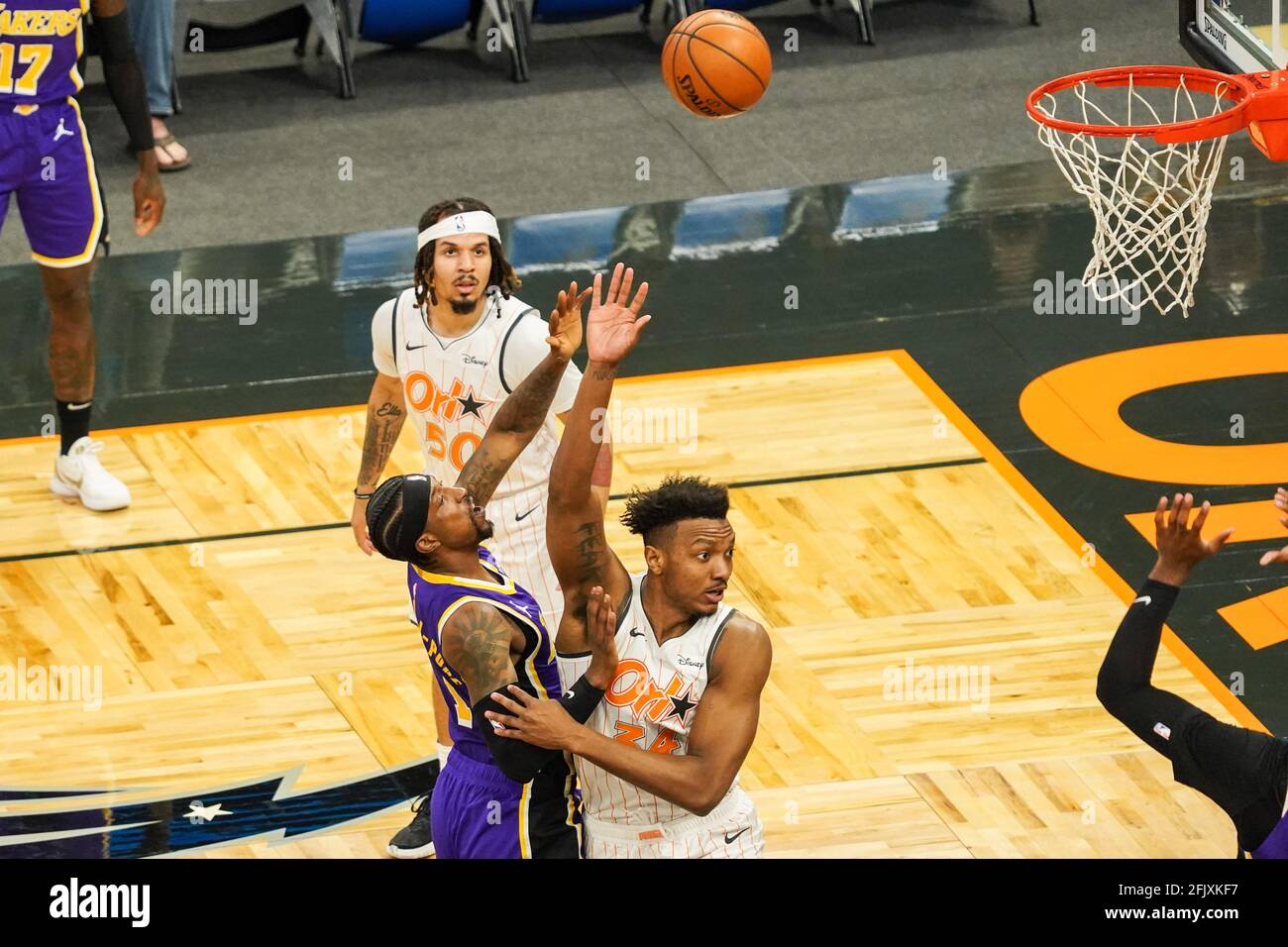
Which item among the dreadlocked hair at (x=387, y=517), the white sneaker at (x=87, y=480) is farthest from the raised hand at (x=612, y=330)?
the white sneaker at (x=87, y=480)

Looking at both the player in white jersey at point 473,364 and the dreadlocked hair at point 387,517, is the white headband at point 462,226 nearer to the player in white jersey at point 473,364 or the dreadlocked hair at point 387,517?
the player in white jersey at point 473,364

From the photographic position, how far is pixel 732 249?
12.0 metres

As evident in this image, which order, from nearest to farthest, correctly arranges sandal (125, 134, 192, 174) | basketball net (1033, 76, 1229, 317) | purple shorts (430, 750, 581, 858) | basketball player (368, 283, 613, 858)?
basketball player (368, 283, 613, 858)
purple shorts (430, 750, 581, 858)
basketball net (1033, 76, 1229, 317)
sandal (125, 134, 192, 174)

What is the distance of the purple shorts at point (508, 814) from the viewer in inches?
215

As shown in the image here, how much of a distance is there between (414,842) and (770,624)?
202cm

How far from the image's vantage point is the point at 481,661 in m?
5.12

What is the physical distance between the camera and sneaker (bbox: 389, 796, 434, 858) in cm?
693

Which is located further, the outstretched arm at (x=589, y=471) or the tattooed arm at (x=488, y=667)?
the outstretched arm at (x=589, y=471)

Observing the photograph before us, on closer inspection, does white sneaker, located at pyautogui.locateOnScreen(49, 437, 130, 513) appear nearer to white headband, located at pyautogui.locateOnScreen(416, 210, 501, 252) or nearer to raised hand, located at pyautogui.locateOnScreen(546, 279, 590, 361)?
white headband, located at pyautogui.locateOnScreen(416, 210, 501, 252)

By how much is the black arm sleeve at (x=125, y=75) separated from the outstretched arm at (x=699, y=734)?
16.5 ft

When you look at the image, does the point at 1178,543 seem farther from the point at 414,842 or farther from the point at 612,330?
the point at 414,842

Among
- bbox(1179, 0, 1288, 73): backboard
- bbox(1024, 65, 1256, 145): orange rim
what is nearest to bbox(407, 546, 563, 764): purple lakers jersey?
bbox(1024, 65, 1256, 145): orange rim

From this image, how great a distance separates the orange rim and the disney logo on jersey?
123 inches
